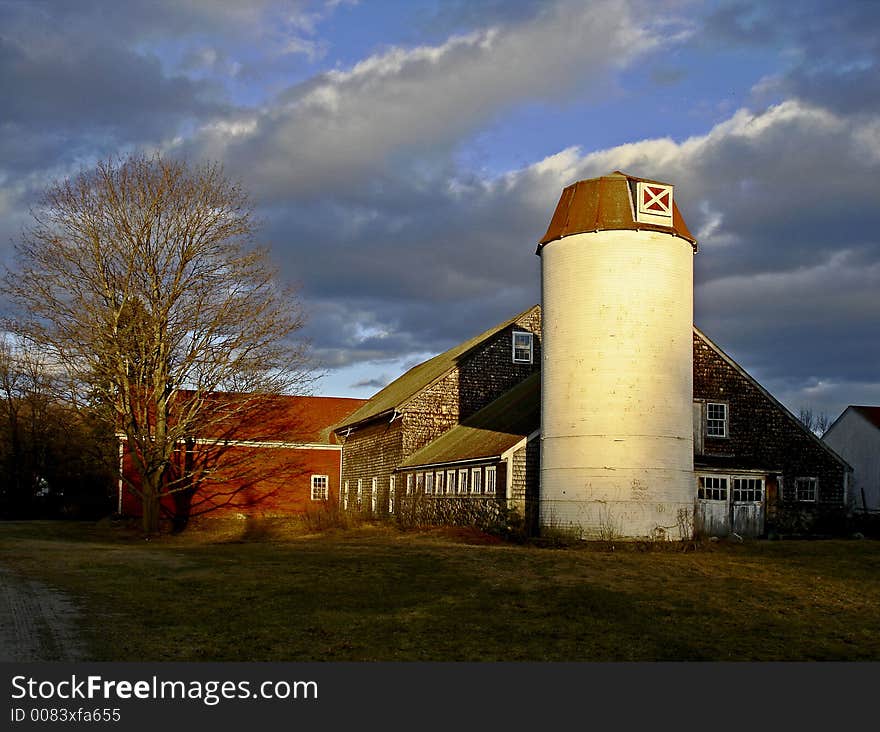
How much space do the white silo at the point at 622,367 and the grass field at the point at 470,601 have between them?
4.82 ft

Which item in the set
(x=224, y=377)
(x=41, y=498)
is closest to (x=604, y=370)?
(x=224, y=377)

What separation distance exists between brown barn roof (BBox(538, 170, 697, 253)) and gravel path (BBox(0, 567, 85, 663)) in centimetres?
1596

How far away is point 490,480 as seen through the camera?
30.5 metres

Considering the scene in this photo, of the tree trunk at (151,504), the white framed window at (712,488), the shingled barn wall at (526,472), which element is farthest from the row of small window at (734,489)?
the tree trunk at (151,504)

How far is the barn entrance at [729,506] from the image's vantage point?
29828mm

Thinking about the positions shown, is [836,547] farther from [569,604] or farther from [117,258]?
[117,258]

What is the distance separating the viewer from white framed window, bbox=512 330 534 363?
39.6 meters

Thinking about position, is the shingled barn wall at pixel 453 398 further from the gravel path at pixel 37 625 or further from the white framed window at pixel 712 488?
the gravel path at pixel 37 625

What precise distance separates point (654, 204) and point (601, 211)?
1403mm

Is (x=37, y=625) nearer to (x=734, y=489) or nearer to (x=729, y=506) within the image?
(x=729, y=506)

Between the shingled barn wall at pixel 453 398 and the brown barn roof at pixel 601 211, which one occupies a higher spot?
the brown barn roof at pixel 601 211

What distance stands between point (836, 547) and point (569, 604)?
13.0 m

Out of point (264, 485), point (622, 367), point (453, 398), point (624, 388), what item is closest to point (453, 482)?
point (453, 398)

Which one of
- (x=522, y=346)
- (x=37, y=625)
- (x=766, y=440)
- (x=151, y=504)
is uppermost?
(x=522, y=346)
